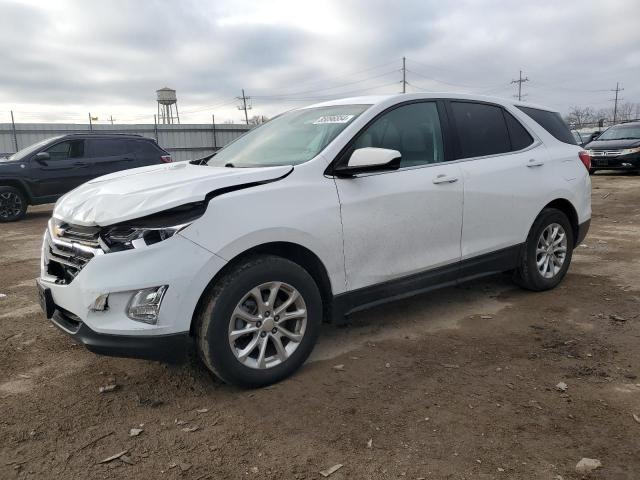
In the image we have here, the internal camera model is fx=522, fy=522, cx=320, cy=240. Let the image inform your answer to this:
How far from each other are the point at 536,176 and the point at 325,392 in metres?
2.85

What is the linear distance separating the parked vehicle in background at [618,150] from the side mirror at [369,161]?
51.0 ft

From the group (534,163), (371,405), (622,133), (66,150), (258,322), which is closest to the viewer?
(371,405)

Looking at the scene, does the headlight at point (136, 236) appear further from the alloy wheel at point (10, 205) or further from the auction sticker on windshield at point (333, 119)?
the alloy wheel at point (10, 205)

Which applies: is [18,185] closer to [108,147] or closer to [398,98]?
[108,147]

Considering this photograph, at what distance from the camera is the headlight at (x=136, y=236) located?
A: 276 cm

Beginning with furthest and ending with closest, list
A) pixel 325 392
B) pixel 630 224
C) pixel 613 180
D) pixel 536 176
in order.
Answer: pixel 613 180
pixel 630 224
pixel 536 176
pixel 325 392

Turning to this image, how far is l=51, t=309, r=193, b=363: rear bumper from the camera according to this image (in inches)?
108

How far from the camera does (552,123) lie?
5.07m

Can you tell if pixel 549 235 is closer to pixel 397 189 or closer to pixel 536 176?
pixel 536 176

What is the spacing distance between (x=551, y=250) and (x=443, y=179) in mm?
1751

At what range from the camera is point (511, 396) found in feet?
9.83

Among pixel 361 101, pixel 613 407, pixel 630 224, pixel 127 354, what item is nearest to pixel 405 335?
pixel 613 407

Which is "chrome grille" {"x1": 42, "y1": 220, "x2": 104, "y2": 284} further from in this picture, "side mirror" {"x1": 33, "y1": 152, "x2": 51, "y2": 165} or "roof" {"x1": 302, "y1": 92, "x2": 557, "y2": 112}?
"side mirror" {"x1": 33, "y1": 152, "x2": 51, "y2": 165}

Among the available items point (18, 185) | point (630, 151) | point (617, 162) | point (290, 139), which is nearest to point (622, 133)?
point (630, 151)
